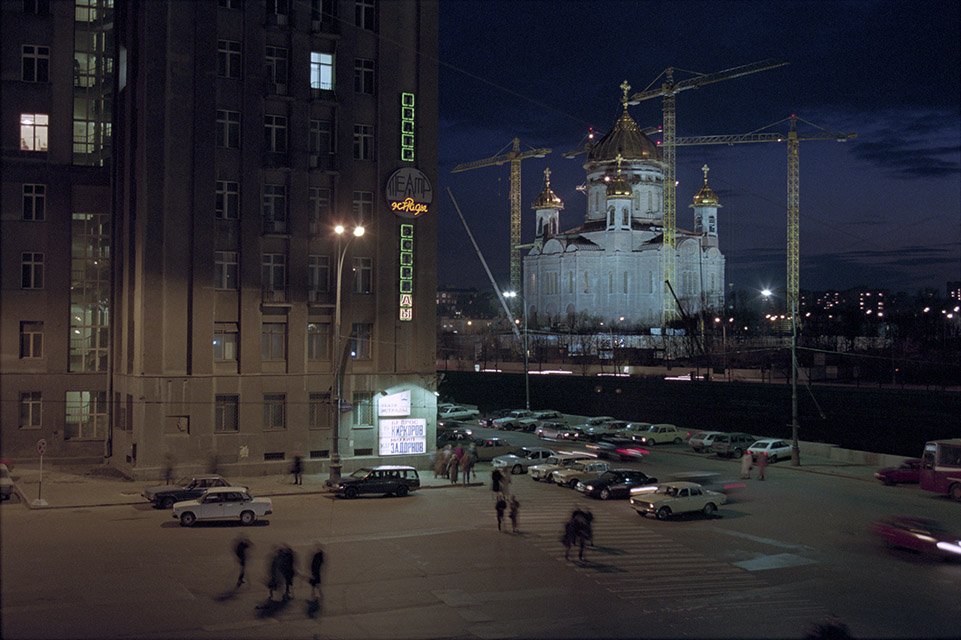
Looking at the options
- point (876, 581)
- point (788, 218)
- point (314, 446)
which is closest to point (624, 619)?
point (876, 581)

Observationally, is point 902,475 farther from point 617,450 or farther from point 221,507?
point 221,507

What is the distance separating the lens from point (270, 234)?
3931 cm

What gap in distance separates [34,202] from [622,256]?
115 meters

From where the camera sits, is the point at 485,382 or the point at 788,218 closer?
the point at 485,382

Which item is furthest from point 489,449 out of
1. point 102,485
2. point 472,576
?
point 472,576

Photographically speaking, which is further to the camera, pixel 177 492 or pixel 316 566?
pixel 177 492

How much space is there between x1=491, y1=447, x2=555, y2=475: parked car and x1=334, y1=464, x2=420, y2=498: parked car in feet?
22.9

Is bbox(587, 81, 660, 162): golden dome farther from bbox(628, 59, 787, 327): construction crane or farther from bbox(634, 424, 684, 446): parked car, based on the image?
bbox(634, 424, 684, 446): parked car

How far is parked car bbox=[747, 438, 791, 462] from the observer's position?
45656 mm

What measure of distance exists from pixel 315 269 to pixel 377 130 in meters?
6.94

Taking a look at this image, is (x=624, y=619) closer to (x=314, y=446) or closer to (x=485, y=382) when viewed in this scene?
(x=314, y=446)

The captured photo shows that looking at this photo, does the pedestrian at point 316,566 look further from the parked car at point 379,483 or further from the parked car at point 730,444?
the parked car at point 730,444

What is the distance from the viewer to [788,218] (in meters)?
157

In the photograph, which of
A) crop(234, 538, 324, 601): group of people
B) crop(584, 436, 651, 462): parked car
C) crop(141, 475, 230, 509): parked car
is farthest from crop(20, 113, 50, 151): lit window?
crop(584, 436, 651, 462): parked car
